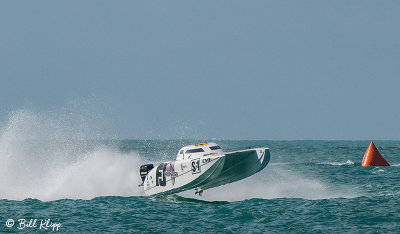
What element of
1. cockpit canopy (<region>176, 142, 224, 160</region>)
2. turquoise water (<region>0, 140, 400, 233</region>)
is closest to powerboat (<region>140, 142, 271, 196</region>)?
cockpit canopy (<region>176, 142, 224, 160</region>)

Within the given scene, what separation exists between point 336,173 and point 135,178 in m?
17.7

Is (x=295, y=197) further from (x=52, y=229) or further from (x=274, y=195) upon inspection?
(x=52, y=229)

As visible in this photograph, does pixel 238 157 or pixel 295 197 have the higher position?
pixel 238 157

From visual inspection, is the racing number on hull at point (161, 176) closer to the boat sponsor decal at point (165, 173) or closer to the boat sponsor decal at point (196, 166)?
the boat sponsor decal at point (165, 173)

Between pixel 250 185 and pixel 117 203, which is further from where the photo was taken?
pixel 250 185

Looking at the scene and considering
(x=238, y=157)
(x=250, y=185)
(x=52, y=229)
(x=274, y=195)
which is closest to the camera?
(x=52, y=229)

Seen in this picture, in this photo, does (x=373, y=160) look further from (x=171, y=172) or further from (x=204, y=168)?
(x=204, y=168)

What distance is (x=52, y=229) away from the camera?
1966 centimetres

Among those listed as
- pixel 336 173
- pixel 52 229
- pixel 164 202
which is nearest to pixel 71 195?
pixel 164 202

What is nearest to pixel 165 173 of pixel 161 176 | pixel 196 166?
pixel 161 176
